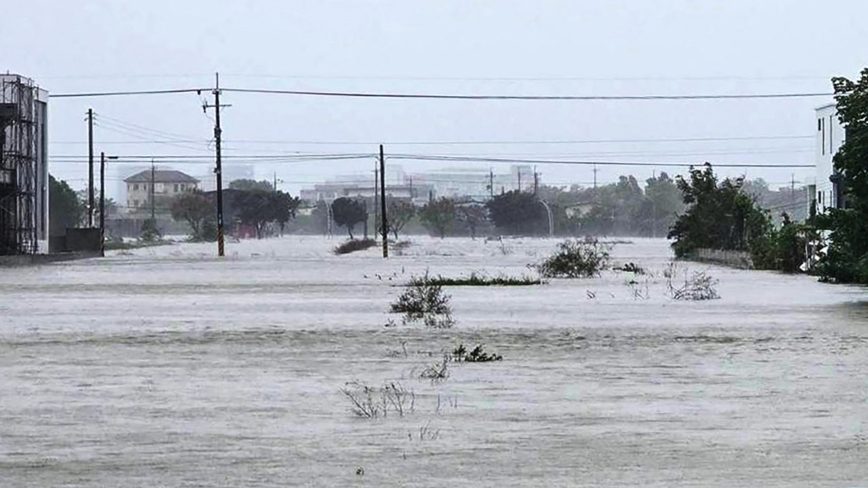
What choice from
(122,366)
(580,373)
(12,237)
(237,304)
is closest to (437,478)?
(580,373)

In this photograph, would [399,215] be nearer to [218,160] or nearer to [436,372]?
[218,160]

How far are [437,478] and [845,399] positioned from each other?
6.15m

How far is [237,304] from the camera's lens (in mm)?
36406

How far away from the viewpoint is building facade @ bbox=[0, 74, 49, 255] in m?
76.4

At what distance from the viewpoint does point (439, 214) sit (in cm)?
18312

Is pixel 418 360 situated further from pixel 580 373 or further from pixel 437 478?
pixel 437 478

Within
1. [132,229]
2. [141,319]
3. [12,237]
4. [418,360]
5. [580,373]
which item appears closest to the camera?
[580,373]

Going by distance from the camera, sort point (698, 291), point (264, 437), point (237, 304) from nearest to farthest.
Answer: point (264, 437) < point (237, 304) < point (698, 291)

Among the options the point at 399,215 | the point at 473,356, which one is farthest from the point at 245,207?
the point at 473,356

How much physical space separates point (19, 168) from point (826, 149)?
1374 inches

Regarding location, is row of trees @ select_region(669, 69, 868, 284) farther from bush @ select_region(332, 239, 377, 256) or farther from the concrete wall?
bush @ select_region(332, 239, 377, 256)

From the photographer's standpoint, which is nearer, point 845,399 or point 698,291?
point 845,399

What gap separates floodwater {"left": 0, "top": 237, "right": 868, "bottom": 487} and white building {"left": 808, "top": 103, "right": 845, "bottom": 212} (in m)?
30.5

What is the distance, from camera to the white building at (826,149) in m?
64.6
